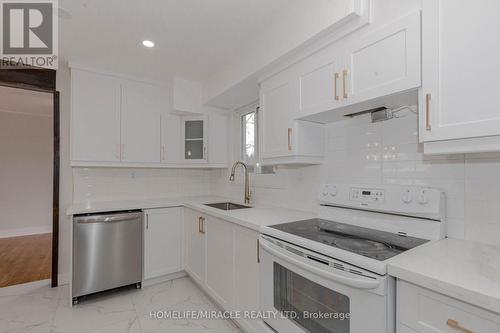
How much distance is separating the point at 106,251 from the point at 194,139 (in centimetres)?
158

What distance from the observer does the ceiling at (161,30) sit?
1.70m

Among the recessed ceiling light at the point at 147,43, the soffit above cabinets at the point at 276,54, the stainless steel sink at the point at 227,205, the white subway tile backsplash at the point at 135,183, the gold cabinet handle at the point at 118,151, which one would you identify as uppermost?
the recessed ceiling light at the point at 147,43

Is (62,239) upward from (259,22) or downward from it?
downward

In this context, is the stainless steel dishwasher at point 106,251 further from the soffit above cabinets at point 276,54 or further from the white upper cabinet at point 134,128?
the soffit above cabinets at point 276,54

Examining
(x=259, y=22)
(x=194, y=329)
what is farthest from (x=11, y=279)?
(x=259, y=22)

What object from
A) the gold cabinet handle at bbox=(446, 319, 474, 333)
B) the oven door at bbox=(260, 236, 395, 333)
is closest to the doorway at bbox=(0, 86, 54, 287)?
the oven door at bbox=(260, 236, 395, 333)

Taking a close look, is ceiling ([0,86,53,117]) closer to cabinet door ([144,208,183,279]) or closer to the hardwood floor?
the hardwood floor

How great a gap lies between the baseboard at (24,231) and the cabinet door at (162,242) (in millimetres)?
3673

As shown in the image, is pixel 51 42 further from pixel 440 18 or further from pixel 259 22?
pixel 440 18

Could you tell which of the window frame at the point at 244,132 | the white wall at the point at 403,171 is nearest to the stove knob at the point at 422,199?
the white wall at the point at 403,171

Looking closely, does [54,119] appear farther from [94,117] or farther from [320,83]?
[320,83]

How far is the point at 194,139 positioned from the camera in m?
3.25

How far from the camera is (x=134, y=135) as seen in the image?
287 centimetres

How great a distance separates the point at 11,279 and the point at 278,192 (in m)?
3.09
